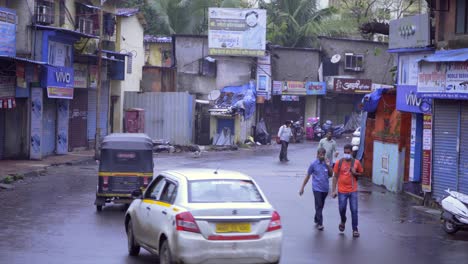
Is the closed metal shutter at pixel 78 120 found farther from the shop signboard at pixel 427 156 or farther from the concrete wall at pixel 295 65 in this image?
the shop signboard at pixel 427 156

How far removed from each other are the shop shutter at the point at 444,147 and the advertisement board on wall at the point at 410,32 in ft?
7.17

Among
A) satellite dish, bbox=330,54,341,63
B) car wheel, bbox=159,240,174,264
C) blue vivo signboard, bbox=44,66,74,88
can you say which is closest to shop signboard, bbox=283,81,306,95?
satellite dish, bbox=330,54,341,63

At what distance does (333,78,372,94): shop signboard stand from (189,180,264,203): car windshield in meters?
46.9

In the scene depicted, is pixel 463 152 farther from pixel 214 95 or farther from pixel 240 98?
pixel 240 98

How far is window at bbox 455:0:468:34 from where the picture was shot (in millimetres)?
19766

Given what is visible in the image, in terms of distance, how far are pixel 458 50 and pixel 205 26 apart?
137 feet

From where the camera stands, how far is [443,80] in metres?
19.5

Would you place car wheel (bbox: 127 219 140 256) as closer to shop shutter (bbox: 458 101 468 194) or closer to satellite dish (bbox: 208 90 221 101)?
shop shutter (bbox: 458 101 468 194)

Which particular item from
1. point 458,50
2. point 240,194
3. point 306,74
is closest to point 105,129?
point 306,74

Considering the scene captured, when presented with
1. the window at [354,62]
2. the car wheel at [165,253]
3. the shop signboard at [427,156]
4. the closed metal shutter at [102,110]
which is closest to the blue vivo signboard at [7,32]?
the closed metal shutter at [102,110]

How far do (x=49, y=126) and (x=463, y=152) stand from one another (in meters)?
21.3

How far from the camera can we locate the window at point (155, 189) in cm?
1206

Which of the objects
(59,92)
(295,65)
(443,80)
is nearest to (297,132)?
(295,65)

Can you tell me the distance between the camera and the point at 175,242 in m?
10.5
